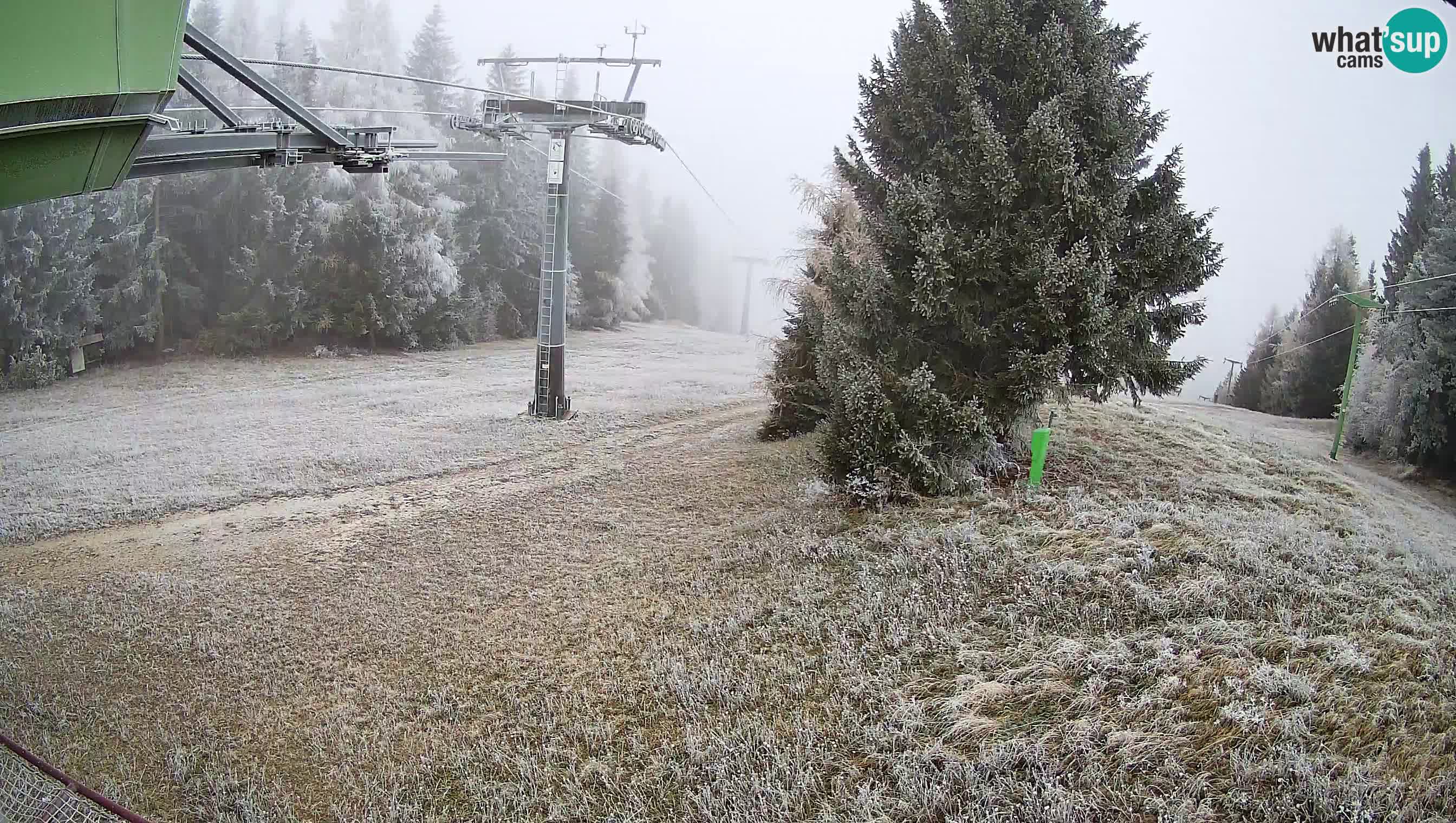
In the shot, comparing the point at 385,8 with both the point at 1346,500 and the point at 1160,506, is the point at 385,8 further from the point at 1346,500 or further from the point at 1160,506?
the point at 1346,500

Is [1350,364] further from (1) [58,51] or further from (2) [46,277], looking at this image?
(2) [46,277]

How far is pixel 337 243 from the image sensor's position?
12.9 metres

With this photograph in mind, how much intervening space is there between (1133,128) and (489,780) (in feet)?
22.0

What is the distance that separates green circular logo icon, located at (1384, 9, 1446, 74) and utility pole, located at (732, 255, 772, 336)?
938 cm

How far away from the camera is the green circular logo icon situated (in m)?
5.28

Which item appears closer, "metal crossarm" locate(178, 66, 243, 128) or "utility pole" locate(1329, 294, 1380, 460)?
"metal crossarm" locate(178, 66, 243, 128)

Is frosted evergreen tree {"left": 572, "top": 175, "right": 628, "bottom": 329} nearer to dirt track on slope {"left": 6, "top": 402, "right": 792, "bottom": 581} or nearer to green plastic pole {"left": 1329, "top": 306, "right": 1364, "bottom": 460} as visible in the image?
dirt track on slope {"left": 6, "top": 402, "right": 792, "bottom": 581}

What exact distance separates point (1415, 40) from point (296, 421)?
452 inches

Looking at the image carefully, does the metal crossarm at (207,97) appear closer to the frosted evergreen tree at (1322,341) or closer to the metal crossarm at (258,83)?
the metal crossarm at (258,83)

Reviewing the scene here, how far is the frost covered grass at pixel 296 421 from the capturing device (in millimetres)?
7406

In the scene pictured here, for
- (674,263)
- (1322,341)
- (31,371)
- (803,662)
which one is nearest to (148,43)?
(803,662)

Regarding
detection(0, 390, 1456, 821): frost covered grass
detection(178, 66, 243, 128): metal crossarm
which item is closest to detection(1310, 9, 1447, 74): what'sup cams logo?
detection(0, 390, 1456, 821): frost covered grass

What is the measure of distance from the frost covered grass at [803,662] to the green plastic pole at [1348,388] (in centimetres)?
32

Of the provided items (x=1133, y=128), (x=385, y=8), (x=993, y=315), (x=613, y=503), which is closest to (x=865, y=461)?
(x=993, y=315)
